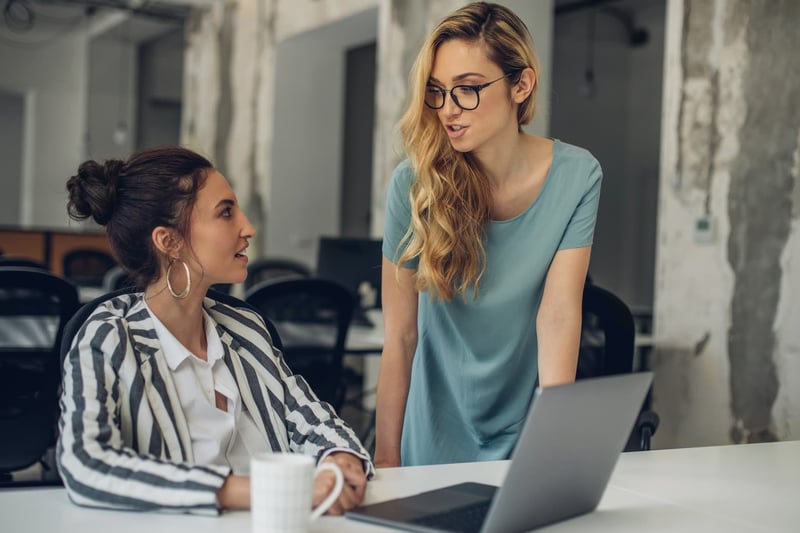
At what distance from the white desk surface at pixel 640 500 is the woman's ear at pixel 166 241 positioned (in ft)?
1.27

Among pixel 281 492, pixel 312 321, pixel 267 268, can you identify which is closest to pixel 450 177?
pixel 281 492

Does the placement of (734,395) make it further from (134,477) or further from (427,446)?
(134,477)

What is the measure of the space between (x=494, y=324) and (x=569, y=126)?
7.78 meters

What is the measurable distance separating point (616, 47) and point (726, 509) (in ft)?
27.6

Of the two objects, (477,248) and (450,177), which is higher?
(450,177)

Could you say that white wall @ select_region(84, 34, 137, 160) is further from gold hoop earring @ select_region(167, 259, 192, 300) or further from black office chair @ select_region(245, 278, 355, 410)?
gold hoop earring @ select_region(167, 259, 192, 300)

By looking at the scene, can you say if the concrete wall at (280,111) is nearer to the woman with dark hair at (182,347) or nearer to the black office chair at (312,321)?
the black office chair at (312,321)

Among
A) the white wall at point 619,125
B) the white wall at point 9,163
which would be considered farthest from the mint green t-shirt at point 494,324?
the white wall at point 9,163

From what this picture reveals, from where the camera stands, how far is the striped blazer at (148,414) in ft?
3.65

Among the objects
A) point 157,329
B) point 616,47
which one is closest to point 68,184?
point 157,329

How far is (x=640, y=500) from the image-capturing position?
1300 mm

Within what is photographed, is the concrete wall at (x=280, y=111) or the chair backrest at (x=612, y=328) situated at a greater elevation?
the concrete wall at (x=280, y=111)

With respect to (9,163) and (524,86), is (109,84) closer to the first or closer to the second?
(9,163)

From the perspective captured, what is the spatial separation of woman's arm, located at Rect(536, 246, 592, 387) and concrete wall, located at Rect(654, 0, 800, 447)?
2.35 m
